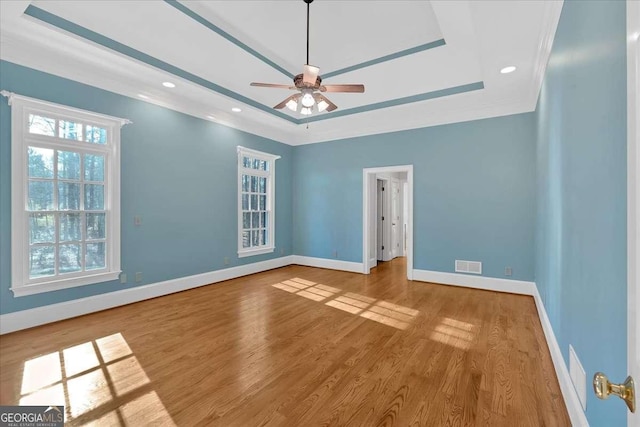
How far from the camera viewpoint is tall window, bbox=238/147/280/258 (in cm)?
549

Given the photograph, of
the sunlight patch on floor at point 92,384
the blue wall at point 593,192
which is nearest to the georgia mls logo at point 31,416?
the sunlight patch on floor at point 92,384

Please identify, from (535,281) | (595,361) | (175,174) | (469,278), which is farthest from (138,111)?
(535,281)

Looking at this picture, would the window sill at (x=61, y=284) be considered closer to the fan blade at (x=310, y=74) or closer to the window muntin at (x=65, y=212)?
the window muntin at (x=65, y=212)

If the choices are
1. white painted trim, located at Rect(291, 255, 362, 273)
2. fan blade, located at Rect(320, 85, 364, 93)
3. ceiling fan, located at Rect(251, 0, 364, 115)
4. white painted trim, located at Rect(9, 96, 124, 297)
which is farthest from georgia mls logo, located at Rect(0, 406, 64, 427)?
white painted trim, located at Rect(291, 255, 362, 273)

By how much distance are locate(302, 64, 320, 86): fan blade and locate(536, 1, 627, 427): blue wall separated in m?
1.85

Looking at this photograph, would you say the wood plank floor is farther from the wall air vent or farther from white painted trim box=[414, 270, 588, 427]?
the wall air vent

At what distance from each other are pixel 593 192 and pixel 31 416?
11.2 ft

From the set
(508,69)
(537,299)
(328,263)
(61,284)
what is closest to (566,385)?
(537,299)

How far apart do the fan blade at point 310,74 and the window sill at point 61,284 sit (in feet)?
11.3

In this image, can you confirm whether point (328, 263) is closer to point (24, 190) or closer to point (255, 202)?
point (255, 202)

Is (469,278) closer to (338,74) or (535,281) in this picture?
(535,281)

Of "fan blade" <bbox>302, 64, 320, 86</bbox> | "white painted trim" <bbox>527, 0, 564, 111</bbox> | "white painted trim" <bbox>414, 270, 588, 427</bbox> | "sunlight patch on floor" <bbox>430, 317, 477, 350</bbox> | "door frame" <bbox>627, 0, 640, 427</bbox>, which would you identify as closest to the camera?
"door frame" <bbox>627, 0, 640, 427</bbox>

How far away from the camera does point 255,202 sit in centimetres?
592

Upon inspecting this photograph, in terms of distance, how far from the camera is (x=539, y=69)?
3.22m
